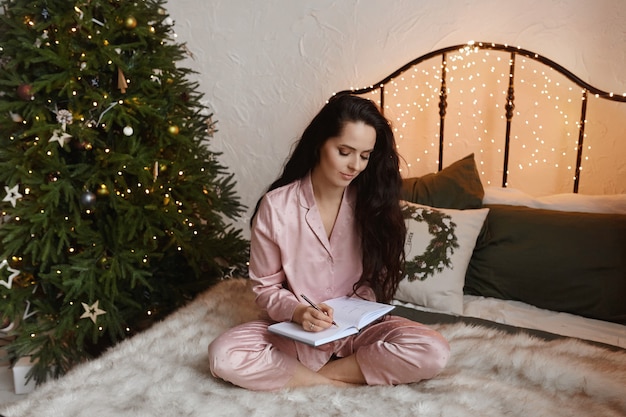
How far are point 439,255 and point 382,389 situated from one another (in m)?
0.61

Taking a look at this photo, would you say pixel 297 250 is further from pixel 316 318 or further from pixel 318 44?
pixel 318 44

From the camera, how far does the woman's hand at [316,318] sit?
1.36 meters

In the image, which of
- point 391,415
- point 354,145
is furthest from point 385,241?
point 391,415

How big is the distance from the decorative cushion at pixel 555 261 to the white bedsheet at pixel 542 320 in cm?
2

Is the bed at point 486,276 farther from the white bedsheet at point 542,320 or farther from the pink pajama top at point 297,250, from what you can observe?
the pink pajama top at point 297,250

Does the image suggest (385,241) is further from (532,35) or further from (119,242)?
(532,35)

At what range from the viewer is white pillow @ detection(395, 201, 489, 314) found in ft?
6.05

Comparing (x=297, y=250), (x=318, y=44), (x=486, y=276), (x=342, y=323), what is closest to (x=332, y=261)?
(x=297, y=250)

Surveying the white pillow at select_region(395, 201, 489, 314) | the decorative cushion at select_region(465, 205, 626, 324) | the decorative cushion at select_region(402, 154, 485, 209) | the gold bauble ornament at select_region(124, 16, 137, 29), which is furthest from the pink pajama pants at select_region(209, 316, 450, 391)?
the gold bauble ornament at select_region(124, 16, 137, 29)

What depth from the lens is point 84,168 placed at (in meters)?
1.83

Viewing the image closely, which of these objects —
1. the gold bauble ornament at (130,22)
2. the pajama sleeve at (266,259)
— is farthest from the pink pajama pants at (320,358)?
the gold bauble ornament at (130,22)

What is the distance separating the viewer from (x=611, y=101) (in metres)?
2.07

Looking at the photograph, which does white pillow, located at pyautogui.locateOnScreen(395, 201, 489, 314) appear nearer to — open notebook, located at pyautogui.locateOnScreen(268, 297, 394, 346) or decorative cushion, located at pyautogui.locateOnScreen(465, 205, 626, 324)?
decorative cushion, located at pyautogui.locateOnScreen(465, 205, 626, 324)

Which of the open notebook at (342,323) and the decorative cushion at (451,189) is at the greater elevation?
the decorative cushion at (451,189)
